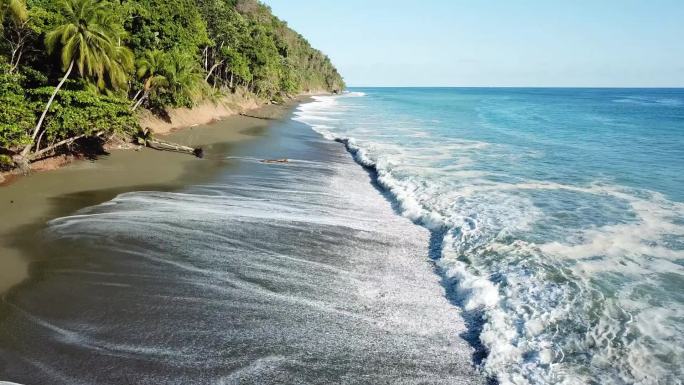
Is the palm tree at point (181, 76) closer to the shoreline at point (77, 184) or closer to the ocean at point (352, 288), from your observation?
the shoreline at point (77, 184)

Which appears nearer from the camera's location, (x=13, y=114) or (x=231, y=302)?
(x=231, y=302)

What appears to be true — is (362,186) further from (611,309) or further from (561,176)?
A: (611,309)

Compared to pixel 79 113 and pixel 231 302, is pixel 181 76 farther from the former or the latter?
pixel 231 302

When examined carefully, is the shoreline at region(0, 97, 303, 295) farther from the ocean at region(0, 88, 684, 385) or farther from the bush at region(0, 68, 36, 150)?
the bush at region(0, 68, 36, 150)

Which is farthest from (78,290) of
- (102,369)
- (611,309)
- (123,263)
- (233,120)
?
(233,120)

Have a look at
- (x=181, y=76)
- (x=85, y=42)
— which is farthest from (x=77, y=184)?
(x=181, y=76)

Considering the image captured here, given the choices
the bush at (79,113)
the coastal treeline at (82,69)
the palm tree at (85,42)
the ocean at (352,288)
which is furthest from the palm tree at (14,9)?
the ocean at (352,288)

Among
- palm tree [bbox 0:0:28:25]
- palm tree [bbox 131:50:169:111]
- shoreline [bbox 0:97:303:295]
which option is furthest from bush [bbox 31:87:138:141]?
palm tree [bbox 131:50:169:111]
